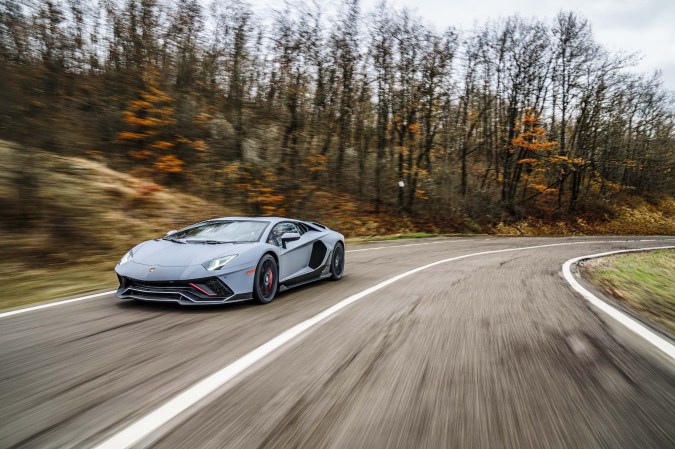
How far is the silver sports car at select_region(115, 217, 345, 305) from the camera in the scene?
5211mm

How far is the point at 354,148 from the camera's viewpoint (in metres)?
26.5

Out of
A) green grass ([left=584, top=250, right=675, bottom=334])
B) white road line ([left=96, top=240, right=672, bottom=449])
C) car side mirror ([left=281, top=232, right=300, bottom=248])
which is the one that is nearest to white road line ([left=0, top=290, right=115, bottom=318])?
car side mirror ([left=281, top=232, right=300, bottom=248])

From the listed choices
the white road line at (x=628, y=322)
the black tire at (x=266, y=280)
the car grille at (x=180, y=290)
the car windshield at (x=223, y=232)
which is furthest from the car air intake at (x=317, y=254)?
the white road line at (x=628, y=322)

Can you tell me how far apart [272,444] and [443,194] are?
1044 inches

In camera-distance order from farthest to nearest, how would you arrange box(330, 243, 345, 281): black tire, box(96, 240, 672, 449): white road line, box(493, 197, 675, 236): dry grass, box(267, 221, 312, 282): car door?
box(493, 197, 675, 236): dry grass < box(330, 243, 345, 281): black tire < box(267, 221, 312, 282): car door < box(96, 240, 672, 449): white road line

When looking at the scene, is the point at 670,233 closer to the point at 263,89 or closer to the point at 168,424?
the point at 263,89

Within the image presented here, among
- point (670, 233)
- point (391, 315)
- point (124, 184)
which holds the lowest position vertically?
point (670, 233)

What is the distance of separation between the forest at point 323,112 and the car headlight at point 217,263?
21.7 feet

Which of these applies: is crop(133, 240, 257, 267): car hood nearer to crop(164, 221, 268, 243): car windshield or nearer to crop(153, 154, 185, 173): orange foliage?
crop(164, 221, 268, 243): car windshield

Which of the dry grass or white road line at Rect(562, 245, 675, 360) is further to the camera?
the dry grass

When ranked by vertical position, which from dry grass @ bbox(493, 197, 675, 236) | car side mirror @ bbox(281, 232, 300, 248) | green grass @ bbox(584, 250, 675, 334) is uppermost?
car side mirror @ bbox(281, 232, 300, 248)

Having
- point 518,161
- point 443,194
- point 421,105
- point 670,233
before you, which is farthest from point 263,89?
point 670,233

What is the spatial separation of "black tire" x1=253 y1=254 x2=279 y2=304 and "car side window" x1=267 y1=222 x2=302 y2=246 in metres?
0.38

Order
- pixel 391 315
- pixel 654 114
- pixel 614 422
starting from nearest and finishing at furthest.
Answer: pixel 614 422 → pixel 391 315 → pixel 654 114
